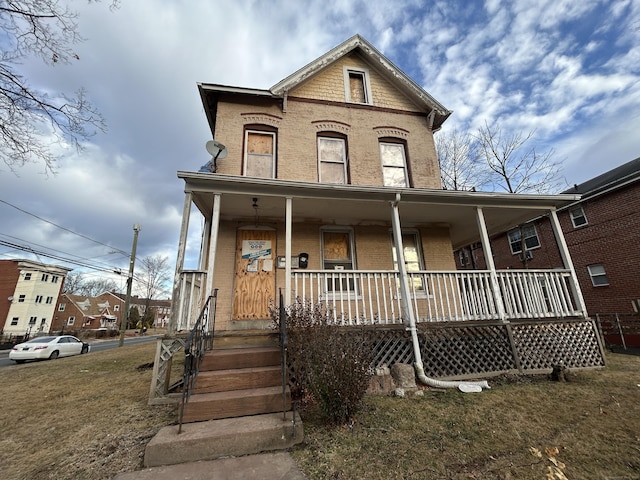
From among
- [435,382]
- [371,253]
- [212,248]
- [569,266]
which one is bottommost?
[435,382]

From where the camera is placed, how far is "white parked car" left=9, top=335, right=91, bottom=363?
12930 millimetres

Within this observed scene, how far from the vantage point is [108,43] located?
5977 millimetres

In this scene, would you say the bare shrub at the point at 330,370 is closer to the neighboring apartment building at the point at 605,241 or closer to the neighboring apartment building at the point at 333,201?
the neighboring apartment building at the point at 333,201

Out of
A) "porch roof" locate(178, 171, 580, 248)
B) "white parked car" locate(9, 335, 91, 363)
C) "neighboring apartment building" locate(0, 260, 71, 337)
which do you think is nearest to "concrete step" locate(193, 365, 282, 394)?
"porch roof" locate(178, 171, 580, 248)

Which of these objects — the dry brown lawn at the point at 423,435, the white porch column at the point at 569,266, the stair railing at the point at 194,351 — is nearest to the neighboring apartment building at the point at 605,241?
the white porch column at the point at 569,266

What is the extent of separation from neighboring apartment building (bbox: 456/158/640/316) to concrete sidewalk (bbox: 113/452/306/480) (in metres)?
12.7

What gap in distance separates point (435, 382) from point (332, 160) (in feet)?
21.2

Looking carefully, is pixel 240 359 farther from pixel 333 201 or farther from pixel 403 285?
pixel 333 201

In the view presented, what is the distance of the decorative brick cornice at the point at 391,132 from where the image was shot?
8.74 m

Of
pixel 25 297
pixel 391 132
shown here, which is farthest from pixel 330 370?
pixel 25 297

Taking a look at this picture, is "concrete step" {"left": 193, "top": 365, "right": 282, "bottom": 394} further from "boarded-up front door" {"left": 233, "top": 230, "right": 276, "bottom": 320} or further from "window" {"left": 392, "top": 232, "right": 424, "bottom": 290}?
"window" {"left": 392, "top": 232, "right": 424, "bottom": 290}

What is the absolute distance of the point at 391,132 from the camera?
29.0 feet

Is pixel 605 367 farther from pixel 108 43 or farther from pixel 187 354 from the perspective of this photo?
pixel 108 43

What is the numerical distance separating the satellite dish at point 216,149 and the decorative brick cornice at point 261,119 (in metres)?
1.55
